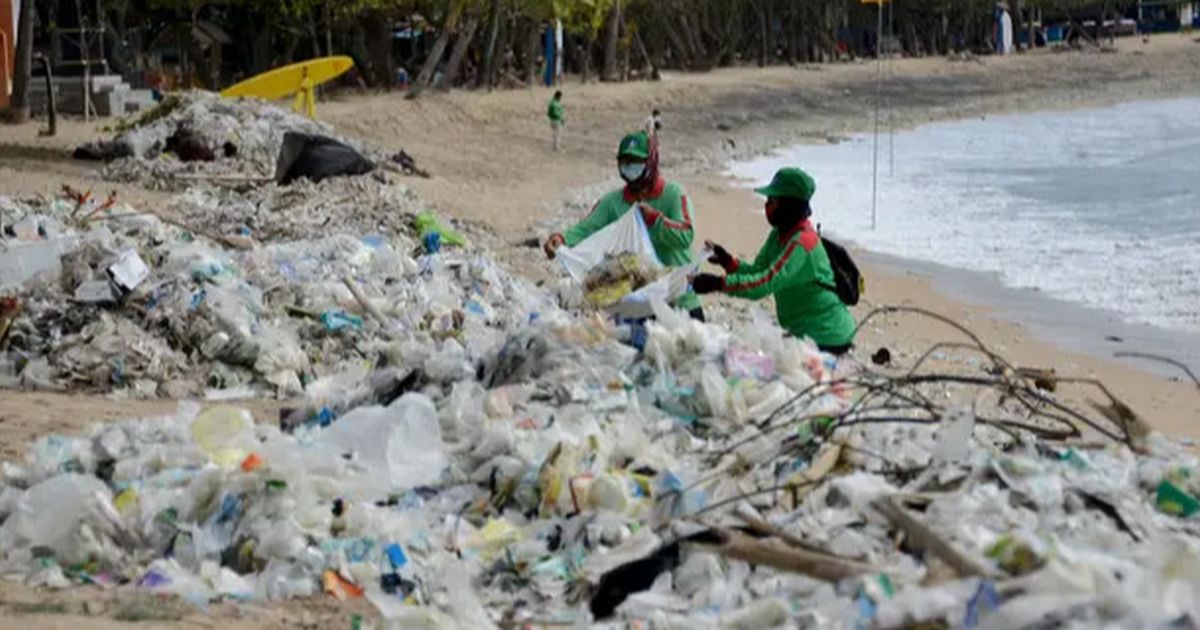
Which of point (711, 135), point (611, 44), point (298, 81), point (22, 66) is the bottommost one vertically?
point (711, 135)

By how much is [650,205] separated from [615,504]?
3.21 meters

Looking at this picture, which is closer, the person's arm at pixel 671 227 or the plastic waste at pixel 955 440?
the plastic waste at pixel 955 440

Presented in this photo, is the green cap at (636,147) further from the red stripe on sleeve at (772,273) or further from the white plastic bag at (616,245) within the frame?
the red stripe on sleeve at (772,273)

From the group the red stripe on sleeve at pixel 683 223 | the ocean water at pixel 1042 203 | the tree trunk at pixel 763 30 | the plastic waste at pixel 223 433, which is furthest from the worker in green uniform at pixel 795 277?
the tree trunk at pixel 763 30

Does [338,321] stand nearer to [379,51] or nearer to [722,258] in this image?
[722,258]

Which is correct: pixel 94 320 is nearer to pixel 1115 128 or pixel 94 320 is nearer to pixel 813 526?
pixel 813 526

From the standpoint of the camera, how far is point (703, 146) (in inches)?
1485

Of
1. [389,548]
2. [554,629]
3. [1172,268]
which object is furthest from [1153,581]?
[1172,268]

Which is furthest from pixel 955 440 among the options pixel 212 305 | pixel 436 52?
pixel 436 52

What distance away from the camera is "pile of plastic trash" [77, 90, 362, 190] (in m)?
19.4

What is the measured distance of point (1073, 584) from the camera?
13.4ft

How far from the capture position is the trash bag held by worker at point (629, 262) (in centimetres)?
785

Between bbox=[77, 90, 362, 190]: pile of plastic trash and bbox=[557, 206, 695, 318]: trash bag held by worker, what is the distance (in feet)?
34.5

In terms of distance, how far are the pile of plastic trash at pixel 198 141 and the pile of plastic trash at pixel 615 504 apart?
41.2 ft
